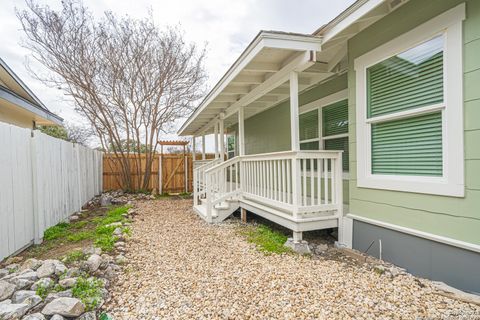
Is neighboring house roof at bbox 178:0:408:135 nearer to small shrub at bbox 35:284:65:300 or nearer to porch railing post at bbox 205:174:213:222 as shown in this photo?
porch railing post at bbox 205:174:213:222

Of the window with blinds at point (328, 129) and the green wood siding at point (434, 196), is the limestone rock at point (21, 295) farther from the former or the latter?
the window with blinds at point (328, 129)

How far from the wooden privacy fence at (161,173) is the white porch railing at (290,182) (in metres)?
6.34

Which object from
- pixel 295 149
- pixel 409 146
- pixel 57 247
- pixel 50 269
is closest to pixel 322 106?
pixel 295 149

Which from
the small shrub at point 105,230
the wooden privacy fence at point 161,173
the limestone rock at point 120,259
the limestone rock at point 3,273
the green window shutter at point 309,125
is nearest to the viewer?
the limestone rock at point 3,273

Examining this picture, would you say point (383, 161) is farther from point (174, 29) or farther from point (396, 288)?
point (174, 29)

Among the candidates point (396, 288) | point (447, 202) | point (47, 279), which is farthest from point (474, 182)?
point (47, 279)

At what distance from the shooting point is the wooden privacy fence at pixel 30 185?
3391 mm

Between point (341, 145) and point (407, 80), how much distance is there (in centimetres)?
178

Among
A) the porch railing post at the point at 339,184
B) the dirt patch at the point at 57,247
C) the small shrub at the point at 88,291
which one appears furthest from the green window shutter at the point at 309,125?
the dirt patch at the point at 57,247

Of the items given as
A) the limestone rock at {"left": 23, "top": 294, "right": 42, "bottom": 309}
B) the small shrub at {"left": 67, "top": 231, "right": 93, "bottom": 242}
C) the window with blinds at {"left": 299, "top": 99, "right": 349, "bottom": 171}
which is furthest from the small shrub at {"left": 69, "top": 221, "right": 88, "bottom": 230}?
the window with blinds at {"left": 299, "top": 99, "right": 349, "bottom": 171}

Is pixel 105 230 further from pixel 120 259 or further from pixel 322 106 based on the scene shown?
pixel 322 106

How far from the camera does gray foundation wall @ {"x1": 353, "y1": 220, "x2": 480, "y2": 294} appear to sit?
233 cm

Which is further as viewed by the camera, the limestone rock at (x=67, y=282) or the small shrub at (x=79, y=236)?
the small shrub at (x=79, y=236)

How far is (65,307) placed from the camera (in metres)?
2.07
